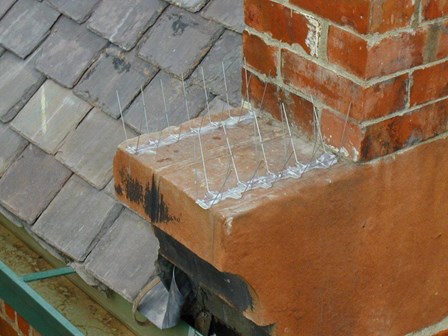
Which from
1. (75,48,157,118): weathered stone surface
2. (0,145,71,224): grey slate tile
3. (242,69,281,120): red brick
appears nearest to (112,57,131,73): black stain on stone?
(75,48,157,118): weathered stone surface

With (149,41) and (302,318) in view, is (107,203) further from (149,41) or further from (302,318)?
(302,318)

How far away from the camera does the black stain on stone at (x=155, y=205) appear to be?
2211 millimetres

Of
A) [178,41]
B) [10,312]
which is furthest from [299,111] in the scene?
[10,312]

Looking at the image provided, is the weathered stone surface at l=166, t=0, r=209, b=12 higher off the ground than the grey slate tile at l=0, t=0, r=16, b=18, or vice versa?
the weathered stone surface at l=166, t=0, r=209, b=12

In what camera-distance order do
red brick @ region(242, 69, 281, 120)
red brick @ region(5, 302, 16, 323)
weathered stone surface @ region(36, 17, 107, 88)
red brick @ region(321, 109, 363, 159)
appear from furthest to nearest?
red brick @ region(5, 302, 16, 323) < weathered stone surface @ region(36, 17, 107, 88) < red brick @ region(242, 69, 281, 120) < red brick @ region(321, 109, 363, 159)

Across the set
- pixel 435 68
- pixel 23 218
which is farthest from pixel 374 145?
pixel 23 218

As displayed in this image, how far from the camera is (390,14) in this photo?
6.91 ft

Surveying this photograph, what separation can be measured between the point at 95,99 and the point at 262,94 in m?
1.18

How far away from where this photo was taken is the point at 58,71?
3.70 m

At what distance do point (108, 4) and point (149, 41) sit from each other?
0.32 m

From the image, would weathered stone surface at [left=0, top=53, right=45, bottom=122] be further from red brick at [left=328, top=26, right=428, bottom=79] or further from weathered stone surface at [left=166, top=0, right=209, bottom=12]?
red brick at [left=328, top=26, right=428, bottom=79]

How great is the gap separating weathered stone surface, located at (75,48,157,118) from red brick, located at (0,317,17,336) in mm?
1236

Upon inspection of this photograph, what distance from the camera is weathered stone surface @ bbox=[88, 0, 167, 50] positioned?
11.5 ft

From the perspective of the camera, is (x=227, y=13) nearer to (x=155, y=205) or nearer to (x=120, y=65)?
(x=120, y=65)
